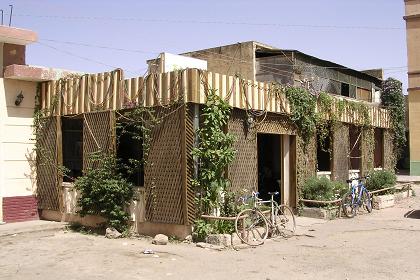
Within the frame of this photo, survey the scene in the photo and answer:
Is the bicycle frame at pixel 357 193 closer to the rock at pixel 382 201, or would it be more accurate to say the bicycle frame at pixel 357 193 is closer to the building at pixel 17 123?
the rock at pixel 382 201

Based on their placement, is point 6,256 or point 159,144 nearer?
point 6,256

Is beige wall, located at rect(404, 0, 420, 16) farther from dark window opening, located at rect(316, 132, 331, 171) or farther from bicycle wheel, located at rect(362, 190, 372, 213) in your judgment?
bicycle wheel, located at rect(362, 190, 372, 213)

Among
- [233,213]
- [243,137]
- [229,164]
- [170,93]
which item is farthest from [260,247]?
[170,93]

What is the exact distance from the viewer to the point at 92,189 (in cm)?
1057

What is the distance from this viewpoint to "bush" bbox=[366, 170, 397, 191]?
16.3 meters

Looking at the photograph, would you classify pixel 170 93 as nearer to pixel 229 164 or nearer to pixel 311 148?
pixel 229 164

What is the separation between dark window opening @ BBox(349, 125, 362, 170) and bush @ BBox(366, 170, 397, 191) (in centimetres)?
87

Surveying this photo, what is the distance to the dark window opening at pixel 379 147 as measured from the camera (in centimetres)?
1942

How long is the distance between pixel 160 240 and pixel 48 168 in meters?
4.53

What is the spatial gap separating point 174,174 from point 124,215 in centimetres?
172

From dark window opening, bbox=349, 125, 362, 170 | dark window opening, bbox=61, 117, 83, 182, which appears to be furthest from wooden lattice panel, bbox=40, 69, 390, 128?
dark window opening, bbox=349, 125, 362, 170

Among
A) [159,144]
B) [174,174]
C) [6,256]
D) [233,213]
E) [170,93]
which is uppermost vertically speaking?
[170,93]

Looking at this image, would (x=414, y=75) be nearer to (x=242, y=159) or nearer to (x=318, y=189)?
(x=318, y=189)

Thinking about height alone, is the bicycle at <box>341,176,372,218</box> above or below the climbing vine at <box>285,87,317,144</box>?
below
